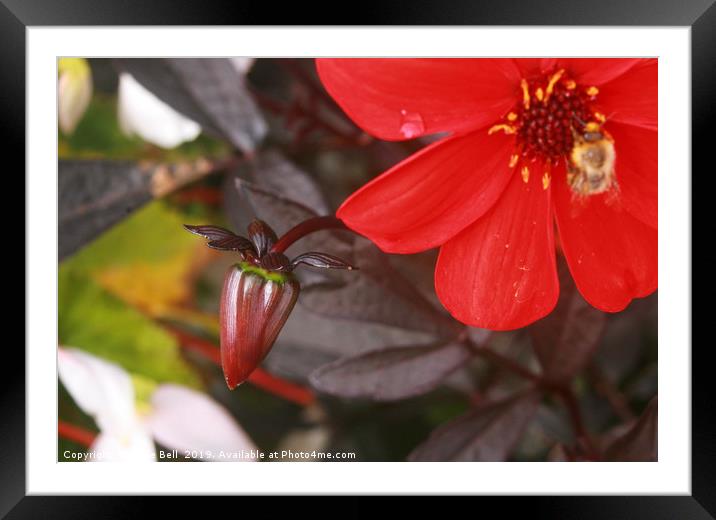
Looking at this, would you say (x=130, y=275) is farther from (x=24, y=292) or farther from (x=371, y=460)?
(x=371, y=460)

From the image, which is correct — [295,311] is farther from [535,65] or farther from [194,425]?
[535,65]

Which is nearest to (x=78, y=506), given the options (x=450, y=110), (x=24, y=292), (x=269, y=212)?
(x=24, y=292)

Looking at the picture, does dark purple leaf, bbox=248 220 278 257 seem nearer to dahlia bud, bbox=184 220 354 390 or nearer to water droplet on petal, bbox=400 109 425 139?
dahlia bud, bbox=184 220 354 390

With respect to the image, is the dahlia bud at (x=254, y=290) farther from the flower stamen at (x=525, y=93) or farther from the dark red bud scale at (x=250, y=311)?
the flower stamen at (x=525, y=93)

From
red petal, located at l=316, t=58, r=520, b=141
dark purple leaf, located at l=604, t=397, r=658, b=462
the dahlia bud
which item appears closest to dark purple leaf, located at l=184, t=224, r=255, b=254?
the dahlia bud

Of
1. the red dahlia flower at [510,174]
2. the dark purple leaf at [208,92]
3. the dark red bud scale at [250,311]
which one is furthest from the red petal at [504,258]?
the dark purple leaf at [208,92]
